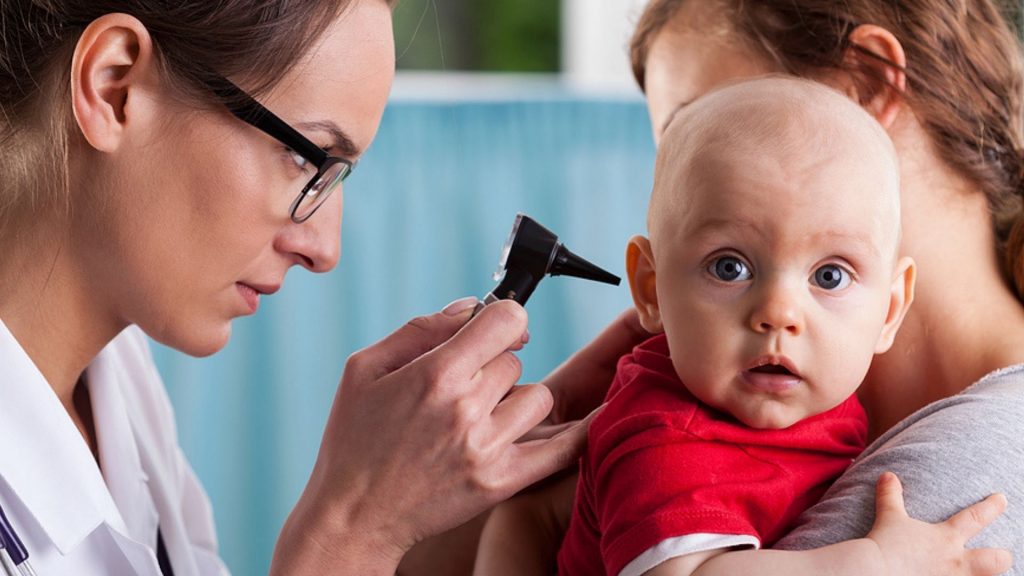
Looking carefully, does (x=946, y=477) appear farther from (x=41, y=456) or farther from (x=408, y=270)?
(x=408, y=270)

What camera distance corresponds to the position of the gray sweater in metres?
0.94

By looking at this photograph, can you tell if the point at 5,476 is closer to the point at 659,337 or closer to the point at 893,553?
the point at 659,337

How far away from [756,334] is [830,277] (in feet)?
0.28

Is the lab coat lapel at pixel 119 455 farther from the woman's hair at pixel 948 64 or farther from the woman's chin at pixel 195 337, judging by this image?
the woman's hair at pixel 948 64

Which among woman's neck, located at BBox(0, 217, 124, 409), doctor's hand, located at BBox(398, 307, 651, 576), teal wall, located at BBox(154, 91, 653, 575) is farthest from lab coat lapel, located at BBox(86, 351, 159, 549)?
teal wall, located at BBox(154, 91, 653, 575)

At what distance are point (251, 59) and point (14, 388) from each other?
44 cm

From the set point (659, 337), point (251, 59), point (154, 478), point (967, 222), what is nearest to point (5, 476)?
point (154, 478)

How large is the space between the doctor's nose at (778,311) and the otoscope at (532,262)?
26 cm

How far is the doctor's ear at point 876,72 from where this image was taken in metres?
1.17

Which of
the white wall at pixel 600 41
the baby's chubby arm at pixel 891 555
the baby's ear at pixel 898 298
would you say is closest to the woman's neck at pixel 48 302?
the baby's chubby arm at pixel 891 555

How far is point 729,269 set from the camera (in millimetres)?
1000

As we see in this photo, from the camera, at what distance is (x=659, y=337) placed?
115cm

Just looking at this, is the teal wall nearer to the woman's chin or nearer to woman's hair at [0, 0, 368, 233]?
the woman's chin

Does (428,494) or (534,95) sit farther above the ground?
(534,95)
